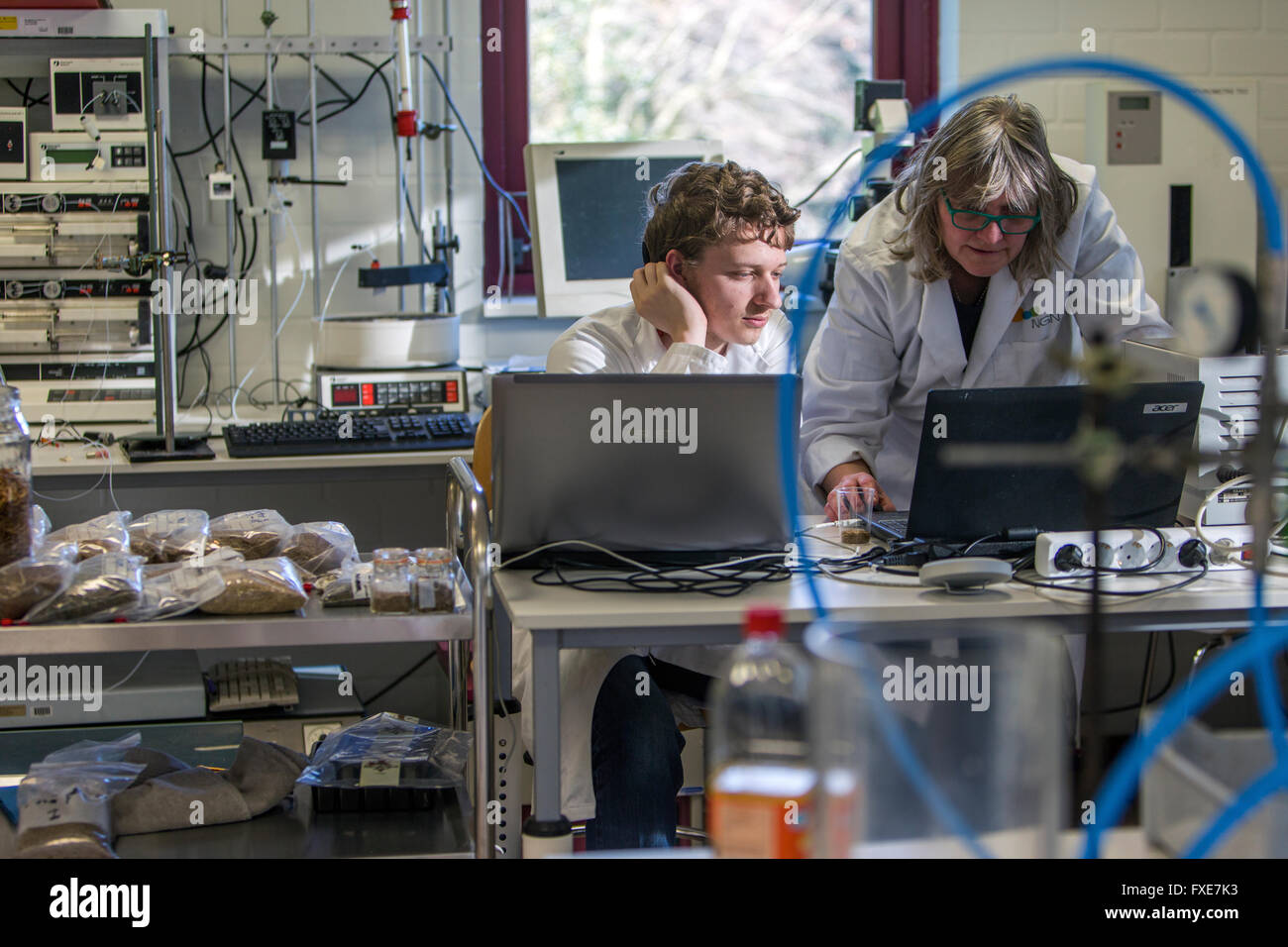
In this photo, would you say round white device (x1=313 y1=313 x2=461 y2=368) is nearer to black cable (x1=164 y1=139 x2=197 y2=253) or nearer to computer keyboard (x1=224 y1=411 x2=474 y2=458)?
computer keyboard (x1=224 y1=411 x2=474 y2=458)

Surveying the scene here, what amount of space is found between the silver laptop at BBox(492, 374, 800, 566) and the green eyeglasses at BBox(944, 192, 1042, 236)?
57cm

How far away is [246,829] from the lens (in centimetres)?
155

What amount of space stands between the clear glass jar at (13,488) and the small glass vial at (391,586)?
0.37 meters

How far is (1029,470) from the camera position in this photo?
156 centimetres

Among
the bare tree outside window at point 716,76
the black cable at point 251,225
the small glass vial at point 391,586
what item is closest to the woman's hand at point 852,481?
the small glass vial at point 391,586

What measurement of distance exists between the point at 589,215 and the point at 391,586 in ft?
4.92

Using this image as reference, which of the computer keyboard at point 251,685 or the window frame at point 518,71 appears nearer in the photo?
the computer keyboard at point 251,685

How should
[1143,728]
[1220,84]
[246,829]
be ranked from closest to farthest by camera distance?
1. [1143,728]
2. [246,829]
3. [1220,84]

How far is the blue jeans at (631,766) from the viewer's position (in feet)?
5.53

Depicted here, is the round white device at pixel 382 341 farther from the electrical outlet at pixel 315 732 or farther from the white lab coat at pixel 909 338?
the electrical outlet at pixel 315 732
